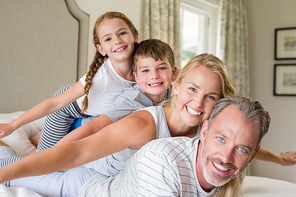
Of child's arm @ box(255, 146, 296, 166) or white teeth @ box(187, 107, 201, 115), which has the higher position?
white teeth @ box(187, 107, 201, 115)

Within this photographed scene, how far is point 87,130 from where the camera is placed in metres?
1.27

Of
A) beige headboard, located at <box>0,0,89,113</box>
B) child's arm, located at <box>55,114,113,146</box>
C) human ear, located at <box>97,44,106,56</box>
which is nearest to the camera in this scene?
child's arm, located at <box>55,114,113,146</box>

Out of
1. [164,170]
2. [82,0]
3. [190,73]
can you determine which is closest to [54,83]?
[82,0]

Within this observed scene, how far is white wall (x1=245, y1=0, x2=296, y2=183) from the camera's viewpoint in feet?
14.5

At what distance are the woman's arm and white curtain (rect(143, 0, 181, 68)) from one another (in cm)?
218

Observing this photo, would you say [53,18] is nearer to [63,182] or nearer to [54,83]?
[54,83]

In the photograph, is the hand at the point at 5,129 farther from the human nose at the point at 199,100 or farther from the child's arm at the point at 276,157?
the child's arm at the point at 276,157

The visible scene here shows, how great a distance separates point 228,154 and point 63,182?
786 mm

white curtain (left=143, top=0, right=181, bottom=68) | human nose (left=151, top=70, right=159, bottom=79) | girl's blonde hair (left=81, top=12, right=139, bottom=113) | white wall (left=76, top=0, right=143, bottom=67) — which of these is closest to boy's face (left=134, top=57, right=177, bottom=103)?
human nose (left=151, top=70, right=159, bottom=79)

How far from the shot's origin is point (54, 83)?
7.69ft

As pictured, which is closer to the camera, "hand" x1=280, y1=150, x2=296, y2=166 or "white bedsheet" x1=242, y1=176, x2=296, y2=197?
"white bedsheet" x1=242, y1=176, x2=296, y2=197

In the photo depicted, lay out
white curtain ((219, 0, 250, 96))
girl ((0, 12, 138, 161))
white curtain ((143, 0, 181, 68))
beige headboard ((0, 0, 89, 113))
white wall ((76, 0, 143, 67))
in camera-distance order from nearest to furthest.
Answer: girl ((0, 12, 138, 161)), beige headboard ((0, 0, 89, 113)), white wall ((76, 0, 143, 67)), white curtain ((143, 0, 181, 68)), white curtain ((219, 0, 250, 96))

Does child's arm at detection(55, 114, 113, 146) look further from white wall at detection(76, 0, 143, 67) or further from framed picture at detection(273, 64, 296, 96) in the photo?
framed picture at detection(273, 64, 296, 96)

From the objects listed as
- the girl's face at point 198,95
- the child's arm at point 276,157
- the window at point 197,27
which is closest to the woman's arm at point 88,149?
the girl's face at point 198,95
